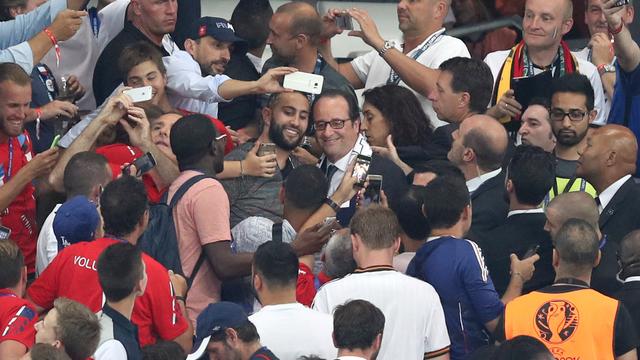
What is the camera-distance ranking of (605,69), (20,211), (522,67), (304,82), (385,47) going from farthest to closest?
(605,69) → (522,67) → (385,47) → (304,82) → (20,211)

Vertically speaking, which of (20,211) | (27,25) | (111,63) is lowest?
(20,211)

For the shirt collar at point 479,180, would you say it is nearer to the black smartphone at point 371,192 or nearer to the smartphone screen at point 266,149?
the black smartphone at point 371,192

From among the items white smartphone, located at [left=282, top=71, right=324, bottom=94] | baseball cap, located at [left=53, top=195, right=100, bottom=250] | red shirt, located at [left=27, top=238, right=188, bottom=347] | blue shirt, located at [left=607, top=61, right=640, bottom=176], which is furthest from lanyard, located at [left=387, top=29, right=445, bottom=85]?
red shirt, located at [left=27, top=238, right=188, bottom=347]

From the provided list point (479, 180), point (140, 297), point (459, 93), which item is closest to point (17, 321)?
point (140, 297)

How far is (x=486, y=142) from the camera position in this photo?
9.41 m

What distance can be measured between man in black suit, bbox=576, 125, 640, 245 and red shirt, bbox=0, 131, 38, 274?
3.49 m

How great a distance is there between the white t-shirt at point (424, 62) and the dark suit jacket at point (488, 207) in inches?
54.5

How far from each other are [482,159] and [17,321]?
3.24 meters

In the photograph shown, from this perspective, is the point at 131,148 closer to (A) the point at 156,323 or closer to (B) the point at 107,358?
(A) the point at 156,323

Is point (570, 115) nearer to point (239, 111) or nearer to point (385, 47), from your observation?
point (385, 47)

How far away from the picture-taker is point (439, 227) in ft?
27.3

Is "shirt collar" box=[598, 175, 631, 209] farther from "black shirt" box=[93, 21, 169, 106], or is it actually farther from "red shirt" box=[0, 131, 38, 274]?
"red shirt" box=[0, 131, 38, 274]

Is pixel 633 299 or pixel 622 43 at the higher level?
pixel 622 43

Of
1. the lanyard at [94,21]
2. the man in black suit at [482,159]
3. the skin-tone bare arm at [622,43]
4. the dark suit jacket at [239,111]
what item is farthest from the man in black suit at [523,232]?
the lanyard at [94,21]
